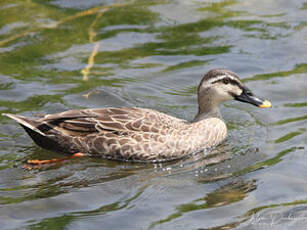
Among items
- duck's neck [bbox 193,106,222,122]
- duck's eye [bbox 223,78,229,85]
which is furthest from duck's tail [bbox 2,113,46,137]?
duck's eye [bbox 223,78,229,85]

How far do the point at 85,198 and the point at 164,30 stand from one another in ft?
21.1

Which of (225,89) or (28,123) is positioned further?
(225,89)

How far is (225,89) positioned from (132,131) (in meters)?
1.67

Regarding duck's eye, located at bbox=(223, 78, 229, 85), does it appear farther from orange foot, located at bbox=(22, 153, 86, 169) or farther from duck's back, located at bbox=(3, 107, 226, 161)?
orange foot, located at bbox=(22, 153, 86, 169)

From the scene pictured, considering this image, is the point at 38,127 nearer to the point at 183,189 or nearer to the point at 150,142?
the point at 150,142

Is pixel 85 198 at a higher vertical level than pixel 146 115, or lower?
lower

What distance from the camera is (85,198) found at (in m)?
8.34

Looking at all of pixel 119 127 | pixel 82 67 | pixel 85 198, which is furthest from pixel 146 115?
pixel 82 67

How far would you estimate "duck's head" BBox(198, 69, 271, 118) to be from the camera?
32.7 feet

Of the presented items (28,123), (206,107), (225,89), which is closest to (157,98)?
(206,107)

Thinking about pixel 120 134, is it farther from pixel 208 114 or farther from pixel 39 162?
pixel 208 114

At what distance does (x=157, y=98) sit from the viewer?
11.6m

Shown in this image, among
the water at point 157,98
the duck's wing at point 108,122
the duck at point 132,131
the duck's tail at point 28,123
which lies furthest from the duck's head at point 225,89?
the duck's tail at point 28,123

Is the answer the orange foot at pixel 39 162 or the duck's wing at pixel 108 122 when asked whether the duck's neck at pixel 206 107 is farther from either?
the orange foot at pixel 39 162
